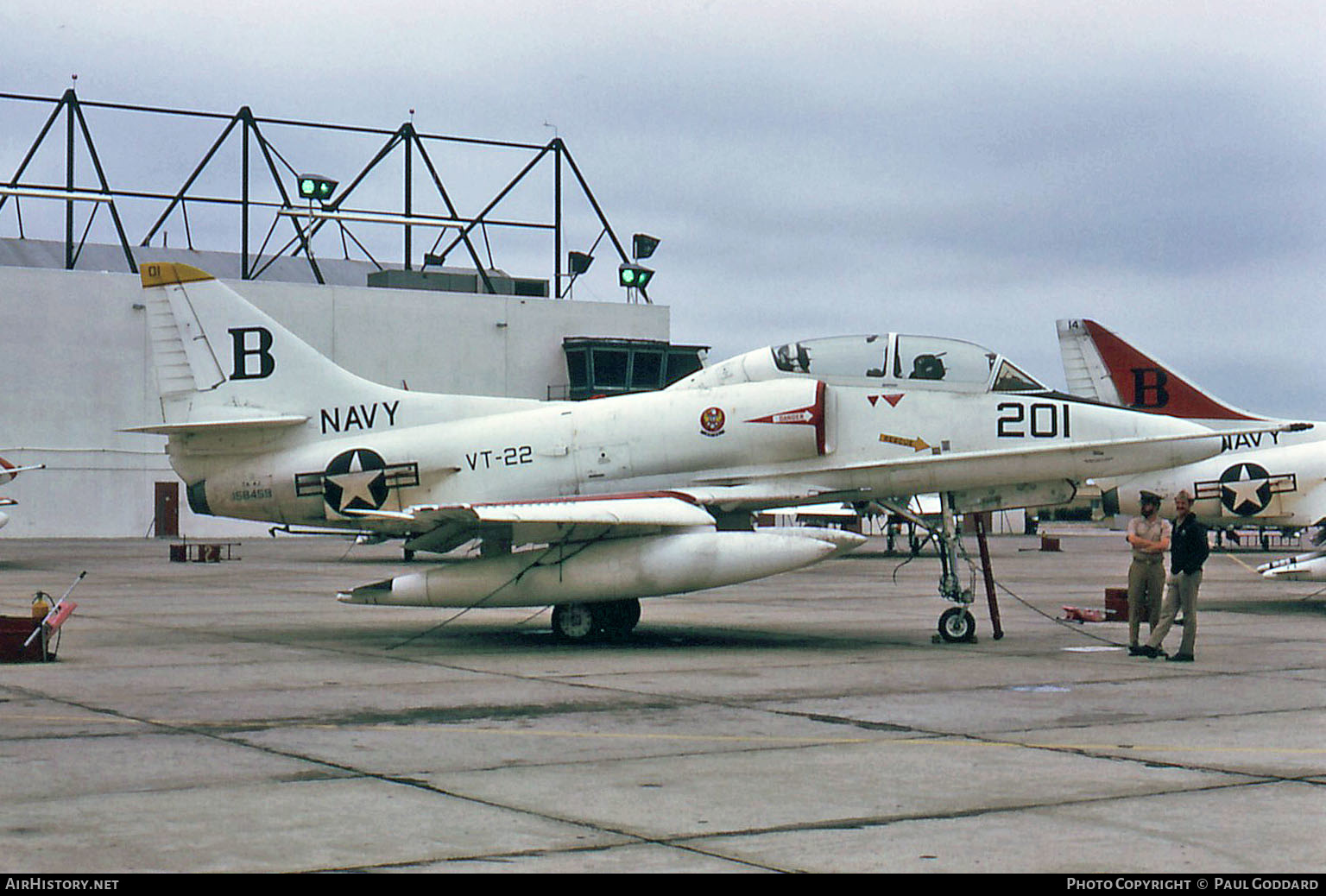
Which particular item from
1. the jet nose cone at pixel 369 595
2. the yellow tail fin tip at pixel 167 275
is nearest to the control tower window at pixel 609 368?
the yellow tail fin tip at pixel 167 275

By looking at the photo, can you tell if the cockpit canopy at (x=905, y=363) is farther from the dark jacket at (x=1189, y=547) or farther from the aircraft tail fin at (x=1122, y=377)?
the aircraft tail fin at (x=1122, y=377)

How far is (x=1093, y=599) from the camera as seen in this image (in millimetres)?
24125

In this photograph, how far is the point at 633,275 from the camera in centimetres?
6469

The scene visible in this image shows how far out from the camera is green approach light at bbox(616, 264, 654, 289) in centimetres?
6469

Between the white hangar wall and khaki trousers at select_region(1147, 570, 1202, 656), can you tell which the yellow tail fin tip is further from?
the white hangar wall

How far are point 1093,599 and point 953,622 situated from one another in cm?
903

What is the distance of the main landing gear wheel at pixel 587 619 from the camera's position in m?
16.3

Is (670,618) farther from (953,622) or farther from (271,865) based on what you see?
(271,865)

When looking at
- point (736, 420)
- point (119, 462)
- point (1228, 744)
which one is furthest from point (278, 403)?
point (119, 462)

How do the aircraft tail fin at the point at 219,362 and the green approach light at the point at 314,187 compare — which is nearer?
the aircraft tail fin at the point at 219,362

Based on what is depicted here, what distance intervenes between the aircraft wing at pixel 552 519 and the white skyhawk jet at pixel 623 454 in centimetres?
3

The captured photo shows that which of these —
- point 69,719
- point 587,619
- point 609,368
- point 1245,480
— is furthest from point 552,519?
point 609,368

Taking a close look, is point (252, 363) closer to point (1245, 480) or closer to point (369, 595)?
point (369, 595)

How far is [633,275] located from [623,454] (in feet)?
161
